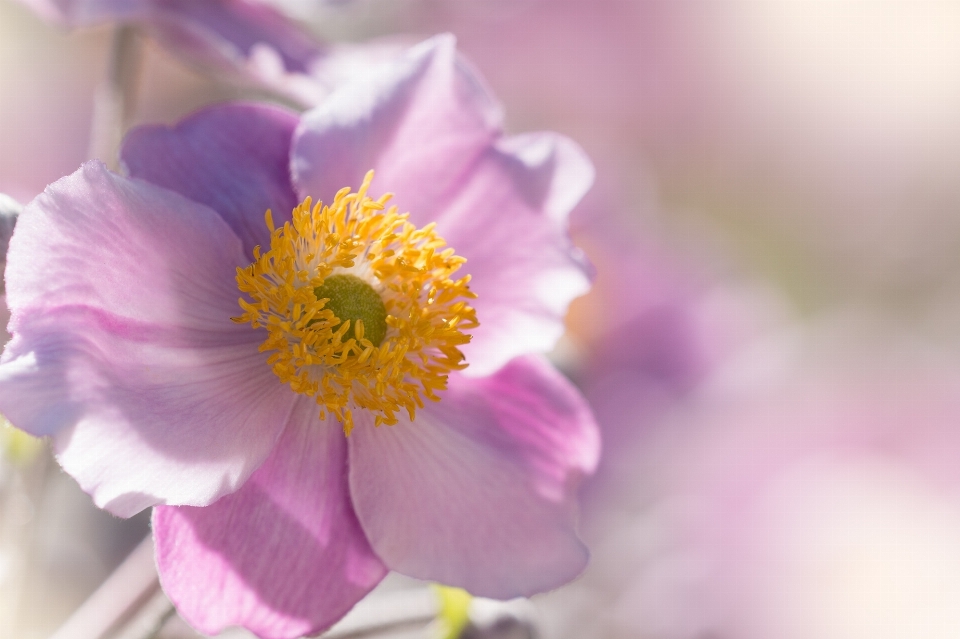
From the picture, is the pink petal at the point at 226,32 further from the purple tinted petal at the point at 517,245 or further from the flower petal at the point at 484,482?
the flower petal at the point at 484,482

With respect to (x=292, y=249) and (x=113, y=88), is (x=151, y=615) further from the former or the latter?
(x=113, y=88)

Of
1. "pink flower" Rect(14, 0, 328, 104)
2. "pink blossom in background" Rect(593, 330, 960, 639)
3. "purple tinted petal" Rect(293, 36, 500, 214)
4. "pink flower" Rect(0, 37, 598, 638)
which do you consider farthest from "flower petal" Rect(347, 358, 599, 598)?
"pink blossom in background" Rect(593, 330, 960, 639)

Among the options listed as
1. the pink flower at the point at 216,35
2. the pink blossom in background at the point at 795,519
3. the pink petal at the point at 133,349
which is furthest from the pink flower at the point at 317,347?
the pink blossom in background at the point at 795,519

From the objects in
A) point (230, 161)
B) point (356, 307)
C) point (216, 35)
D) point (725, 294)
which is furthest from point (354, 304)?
point (725, 294)

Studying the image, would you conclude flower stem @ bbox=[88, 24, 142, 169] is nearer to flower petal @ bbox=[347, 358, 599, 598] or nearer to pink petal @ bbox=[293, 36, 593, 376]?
pink petal @ bbox=[293, 36, 593, 376]

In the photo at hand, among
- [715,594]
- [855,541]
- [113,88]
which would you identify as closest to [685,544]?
[715,594]

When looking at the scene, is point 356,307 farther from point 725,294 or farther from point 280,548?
point 725,294

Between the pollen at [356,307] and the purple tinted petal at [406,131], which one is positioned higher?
the purple tinted petal at [406,131]
